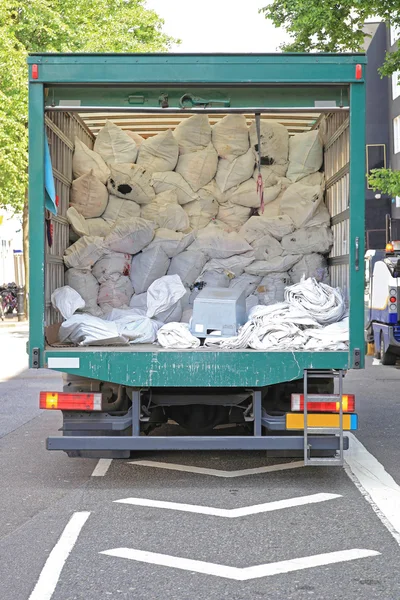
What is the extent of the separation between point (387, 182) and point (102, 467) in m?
14.4

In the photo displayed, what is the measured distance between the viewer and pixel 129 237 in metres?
9.53

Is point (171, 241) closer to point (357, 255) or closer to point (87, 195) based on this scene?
point (87, 195)

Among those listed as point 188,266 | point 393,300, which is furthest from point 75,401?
point 393,300

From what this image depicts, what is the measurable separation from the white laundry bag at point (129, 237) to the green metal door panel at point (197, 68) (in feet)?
8.14

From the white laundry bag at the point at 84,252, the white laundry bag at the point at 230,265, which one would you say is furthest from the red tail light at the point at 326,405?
the white laundry bag at the point at 84,252

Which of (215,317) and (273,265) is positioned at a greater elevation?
(273,265)

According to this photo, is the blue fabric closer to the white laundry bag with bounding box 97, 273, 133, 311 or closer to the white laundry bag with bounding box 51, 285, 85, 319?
the white laundry bag with bounding box 51, 285, 85, 319

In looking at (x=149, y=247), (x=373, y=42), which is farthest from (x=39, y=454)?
(x=373, y=42)

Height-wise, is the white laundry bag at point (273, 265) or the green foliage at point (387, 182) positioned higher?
the green foliage at point (387, 182)

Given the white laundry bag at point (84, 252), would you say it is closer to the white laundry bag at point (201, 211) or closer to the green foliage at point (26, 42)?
the white laundry bag at point (201, 211)

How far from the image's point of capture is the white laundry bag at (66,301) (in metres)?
8.37

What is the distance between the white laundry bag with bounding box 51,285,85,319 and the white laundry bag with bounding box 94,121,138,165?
1.86 metres

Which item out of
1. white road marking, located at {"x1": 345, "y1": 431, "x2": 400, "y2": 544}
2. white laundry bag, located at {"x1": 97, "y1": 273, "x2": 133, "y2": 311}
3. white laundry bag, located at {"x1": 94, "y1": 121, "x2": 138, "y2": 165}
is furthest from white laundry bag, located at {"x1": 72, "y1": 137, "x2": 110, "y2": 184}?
white road marking, located at {"x1": 345, "y1": 431, "x2": 400, "y2": 544}

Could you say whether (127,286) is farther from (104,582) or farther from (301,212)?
(104,582)
